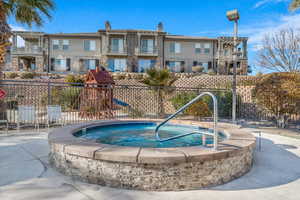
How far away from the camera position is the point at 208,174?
9.24ft

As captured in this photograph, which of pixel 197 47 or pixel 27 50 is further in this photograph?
pixel 197 47

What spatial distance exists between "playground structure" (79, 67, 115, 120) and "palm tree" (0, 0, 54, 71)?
11.3 feet

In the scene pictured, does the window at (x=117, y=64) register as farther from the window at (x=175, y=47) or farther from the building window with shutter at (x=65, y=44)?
the window at (x=175, y=47)

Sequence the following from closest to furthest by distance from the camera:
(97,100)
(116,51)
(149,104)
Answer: (97,100) → (149,104) → (116,51)

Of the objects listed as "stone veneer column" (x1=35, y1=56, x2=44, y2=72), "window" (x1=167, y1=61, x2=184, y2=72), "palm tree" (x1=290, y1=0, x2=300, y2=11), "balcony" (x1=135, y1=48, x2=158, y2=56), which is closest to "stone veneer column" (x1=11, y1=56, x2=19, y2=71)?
"stone veneer column" (x1=35, y1=56, x2=44, y2=72)

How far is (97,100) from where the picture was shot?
32.4ft

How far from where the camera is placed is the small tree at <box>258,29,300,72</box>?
1441cm

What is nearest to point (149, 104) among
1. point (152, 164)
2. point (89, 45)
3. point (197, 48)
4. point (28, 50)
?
point (152, 164)

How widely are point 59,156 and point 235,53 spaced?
7.13m

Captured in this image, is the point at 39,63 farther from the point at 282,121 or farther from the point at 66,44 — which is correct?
the point at 282,121

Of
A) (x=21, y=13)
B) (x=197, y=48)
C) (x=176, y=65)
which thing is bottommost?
(x=21, y=13)

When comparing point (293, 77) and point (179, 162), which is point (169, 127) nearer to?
point (179, 162)

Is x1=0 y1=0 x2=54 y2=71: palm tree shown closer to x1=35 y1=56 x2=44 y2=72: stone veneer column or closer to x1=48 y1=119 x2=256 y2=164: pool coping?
x1=48 y1=119 x2=256 y2=164: pool coping

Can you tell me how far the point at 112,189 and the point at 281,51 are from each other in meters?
17.3
